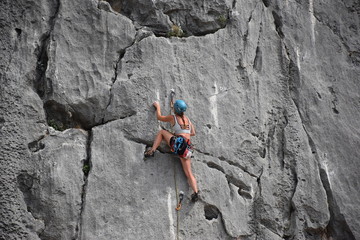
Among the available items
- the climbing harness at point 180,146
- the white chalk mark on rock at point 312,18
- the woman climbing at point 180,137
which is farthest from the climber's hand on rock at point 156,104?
the white chalk mark on rock at point 312,18

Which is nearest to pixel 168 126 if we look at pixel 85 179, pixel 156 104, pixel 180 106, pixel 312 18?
pixel 156 104

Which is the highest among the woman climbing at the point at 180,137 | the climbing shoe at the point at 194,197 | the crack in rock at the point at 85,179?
the woman climbing at the point at 180,137

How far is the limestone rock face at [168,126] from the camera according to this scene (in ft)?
26.8

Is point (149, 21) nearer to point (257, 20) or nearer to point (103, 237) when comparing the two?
point (257, 20)

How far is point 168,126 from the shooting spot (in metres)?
8.81

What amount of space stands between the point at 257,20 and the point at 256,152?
2.70m

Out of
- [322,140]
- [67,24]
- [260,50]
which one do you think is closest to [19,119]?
[67,24]

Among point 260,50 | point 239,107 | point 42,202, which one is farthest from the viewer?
point 260,50

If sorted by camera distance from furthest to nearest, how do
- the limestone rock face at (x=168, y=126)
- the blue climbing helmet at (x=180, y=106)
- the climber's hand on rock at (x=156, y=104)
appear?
the climber's hand on rock at (x=156, y=104)
the blue climbing helmet at (x=180, y=106)
the limestone rock face at (x=168, y=126)

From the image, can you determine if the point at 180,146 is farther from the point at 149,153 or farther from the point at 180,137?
the point at 149,153

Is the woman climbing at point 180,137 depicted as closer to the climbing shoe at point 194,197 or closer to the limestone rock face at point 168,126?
the climbing shoe at point 194,197

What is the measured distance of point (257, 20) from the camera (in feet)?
33.6

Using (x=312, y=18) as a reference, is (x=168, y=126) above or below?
below

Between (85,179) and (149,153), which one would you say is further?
(149,153)
